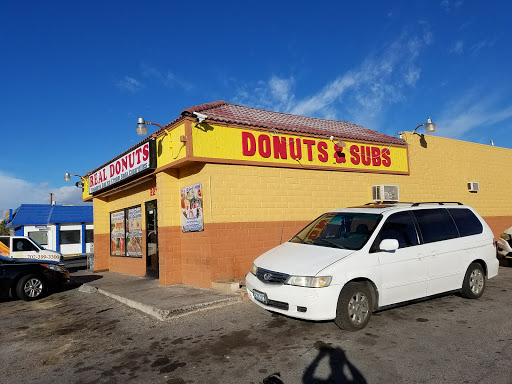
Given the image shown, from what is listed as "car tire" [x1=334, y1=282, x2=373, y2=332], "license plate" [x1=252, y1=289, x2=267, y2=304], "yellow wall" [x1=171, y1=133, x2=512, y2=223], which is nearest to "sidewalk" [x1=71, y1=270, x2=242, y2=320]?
"license plate" [x1=252, y1=289, x2=267, y2=304]

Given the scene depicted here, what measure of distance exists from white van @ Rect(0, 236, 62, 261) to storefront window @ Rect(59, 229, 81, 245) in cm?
1737

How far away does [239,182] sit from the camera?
358 inches

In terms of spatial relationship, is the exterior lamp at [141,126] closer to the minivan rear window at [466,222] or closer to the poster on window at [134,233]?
the poster on window at [134,233]

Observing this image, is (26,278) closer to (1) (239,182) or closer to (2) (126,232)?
(2) (126,232)

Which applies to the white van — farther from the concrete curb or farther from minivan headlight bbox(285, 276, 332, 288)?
minivan headlight bbox(285, 276, 332, 288)

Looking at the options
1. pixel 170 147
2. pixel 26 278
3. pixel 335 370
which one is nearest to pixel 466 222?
pixel 335 370

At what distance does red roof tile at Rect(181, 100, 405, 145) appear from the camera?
939cm

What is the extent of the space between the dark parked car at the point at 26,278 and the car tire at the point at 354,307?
27.7 feet

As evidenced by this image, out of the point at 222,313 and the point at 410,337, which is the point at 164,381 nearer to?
the point at 222,313

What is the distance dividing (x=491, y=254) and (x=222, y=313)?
5260mm

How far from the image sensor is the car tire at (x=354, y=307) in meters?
4.90

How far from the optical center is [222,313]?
6.50m

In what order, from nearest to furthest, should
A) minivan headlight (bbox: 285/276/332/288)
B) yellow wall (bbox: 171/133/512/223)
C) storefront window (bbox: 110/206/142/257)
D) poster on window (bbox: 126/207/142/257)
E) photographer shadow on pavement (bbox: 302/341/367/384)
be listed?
photographer shadow on pavement (bbox: 302/341/367/384) < minivan headlight (bbox: 285/276/332/288) < yellow wall (bbox: 171/133/512/223) < poster on window (bbox: 126/207/142/257) < storefront window (bbox: 110/206/142/257)

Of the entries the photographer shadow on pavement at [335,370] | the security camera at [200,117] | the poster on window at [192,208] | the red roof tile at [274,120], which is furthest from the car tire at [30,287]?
the photographer shadow on pavement at [335,370]
